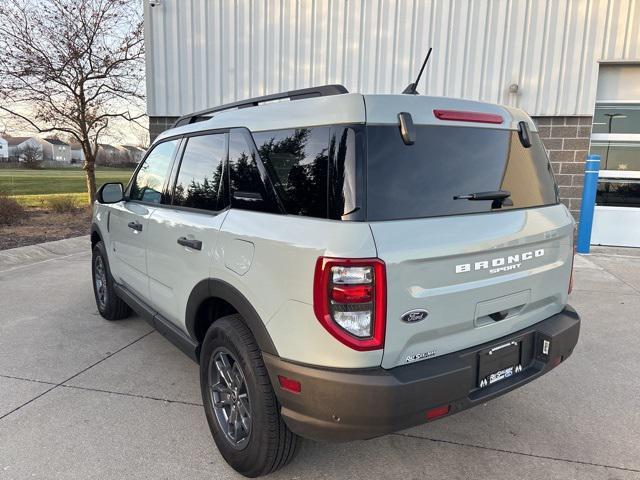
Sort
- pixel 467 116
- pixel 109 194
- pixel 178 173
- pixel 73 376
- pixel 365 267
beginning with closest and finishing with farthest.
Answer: pixel 365 267, pixel 467 116, pixel 178 173, pixel 73 376, pixel 109 194

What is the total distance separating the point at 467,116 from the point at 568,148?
7687 millimetres

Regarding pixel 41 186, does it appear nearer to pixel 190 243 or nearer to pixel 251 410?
pixel 190 243

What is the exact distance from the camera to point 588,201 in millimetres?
8219

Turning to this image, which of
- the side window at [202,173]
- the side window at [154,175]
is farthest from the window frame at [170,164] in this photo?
the side window at [202,173]

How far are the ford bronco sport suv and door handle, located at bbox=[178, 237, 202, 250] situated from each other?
0.01m

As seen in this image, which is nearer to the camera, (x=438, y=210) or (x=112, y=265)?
(x=438, y=210)

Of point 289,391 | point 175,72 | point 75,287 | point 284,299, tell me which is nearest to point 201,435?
point 289,391

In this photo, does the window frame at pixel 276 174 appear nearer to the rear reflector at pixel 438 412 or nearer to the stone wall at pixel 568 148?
the rear reflector at pixel 438 412

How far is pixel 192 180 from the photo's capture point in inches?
115

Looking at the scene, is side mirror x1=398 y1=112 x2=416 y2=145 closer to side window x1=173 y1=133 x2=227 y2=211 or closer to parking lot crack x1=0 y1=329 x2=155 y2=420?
side window x1=173 y1=133 x2=227 y2=211

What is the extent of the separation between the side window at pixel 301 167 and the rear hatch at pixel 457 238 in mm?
214

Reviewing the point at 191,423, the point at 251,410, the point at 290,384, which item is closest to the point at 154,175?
the point at 191,423

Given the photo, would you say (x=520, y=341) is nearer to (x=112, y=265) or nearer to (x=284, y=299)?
(x=284, y=299)

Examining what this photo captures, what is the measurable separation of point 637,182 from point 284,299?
9.57 m
